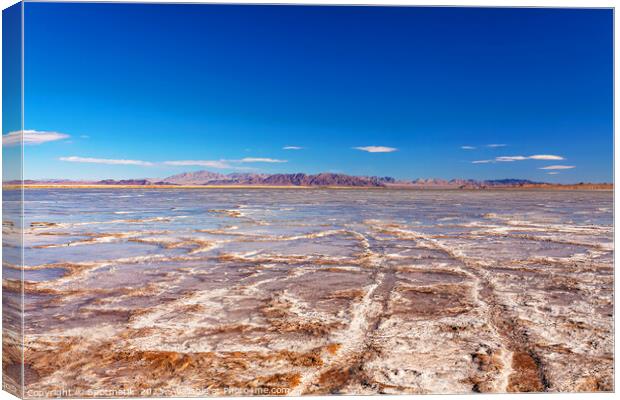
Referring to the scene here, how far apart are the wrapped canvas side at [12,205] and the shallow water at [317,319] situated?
84 millimetres

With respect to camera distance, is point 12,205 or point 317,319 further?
point 317,319

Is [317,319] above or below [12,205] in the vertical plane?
below

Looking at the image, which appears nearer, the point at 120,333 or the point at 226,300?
the point at 120,333

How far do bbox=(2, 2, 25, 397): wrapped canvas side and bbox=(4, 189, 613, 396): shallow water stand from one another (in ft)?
0.28

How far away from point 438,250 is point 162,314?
13.7 feet

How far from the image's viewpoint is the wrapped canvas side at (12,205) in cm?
219

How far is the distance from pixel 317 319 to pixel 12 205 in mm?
1959

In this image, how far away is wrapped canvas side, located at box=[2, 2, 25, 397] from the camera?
2.19 meters

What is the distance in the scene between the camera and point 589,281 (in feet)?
14.9

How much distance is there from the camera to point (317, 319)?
3.34m

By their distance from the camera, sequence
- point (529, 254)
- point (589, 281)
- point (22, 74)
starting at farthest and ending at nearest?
1. point (529, 254)
2. point (589, 281)
3. point (22, 74)

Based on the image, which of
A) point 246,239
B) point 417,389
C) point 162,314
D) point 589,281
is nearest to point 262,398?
point 417,389

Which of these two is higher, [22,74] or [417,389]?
[22,74]

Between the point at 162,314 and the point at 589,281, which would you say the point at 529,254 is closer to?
the point at 589,281
